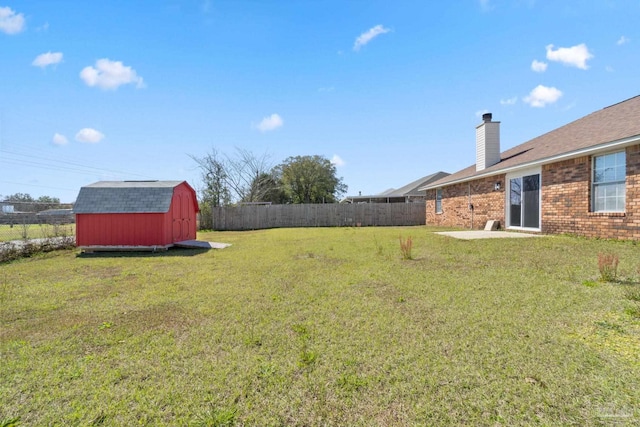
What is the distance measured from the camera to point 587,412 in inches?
67.3

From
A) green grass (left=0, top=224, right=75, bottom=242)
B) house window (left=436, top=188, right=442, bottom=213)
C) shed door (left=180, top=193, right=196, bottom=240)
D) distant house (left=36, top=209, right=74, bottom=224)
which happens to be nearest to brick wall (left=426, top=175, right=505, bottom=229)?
house window (left=436, top=188, right=442, bottom=213)

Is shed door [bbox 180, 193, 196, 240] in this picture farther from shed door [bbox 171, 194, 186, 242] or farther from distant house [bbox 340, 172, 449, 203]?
distant house [bbox 340, 172, 449, 203]

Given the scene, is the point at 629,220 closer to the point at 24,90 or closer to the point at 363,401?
the point at 363,401

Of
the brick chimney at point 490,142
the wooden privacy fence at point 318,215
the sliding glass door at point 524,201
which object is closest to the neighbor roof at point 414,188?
the wooden privacy fence at point 318,215

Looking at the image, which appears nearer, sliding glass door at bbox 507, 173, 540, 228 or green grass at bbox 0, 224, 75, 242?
sliding glass door at bbox 507, 173, 540, 228

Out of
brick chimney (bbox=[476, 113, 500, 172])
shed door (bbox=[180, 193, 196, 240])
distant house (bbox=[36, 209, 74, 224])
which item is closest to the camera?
distant house (bbox=[36, 209, 74, 224])

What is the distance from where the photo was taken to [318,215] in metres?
20.8

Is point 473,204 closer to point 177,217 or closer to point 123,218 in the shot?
point 177,217

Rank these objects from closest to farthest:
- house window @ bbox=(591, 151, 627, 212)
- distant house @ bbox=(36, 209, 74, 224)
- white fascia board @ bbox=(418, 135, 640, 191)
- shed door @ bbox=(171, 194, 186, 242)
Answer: white fascia board @ bbox=(418, 135, 640, 191), house window @ bbox=(591, 151, 627, 212), shed door @ bbox=(171, 194, 186, 242), distant house @ bbox=(36, 209, 74, 224)

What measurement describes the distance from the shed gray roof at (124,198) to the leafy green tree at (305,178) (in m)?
28.4

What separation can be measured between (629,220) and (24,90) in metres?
20.7

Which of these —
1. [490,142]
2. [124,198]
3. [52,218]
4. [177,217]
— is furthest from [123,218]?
[490,142]

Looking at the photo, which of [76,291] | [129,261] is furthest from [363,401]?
[129,261]

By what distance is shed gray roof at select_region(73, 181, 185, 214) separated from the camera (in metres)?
10.0
